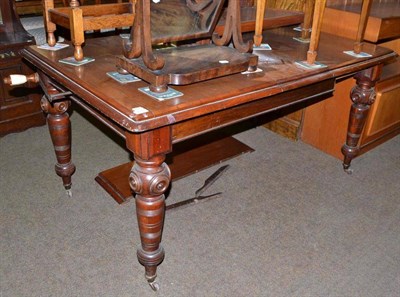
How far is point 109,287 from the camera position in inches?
68.6

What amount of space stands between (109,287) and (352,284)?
103 centimetres

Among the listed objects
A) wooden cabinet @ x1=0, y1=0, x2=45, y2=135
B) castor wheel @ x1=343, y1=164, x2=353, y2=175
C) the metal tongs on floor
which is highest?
wooden cabinet @ x1=0, y1=0, x2=45, y2=135

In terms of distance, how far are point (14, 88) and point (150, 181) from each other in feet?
6.24

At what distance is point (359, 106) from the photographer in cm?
239

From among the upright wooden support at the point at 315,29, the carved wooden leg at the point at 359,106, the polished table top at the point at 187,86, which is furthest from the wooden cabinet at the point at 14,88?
the carved wooden leg at the point at 359,106

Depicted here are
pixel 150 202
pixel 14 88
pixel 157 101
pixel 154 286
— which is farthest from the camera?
pixel 14 88

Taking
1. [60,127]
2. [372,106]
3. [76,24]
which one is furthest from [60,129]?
[372,106]

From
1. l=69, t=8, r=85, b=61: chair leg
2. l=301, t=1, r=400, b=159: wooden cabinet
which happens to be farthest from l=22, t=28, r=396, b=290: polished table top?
l=301, t=1, r=400, b=159: wooden cabinet

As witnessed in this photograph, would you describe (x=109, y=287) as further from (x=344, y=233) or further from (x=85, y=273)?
(x=344, y=233)

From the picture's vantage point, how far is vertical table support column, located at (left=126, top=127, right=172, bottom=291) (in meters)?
1.37

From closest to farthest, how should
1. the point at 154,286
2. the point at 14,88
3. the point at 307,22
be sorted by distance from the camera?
the point at 154,286 → the point at 307,22 → the point at 14,88

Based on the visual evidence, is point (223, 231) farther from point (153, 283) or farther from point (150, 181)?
point (150, 181)

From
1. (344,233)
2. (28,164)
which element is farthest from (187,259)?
(28,164)

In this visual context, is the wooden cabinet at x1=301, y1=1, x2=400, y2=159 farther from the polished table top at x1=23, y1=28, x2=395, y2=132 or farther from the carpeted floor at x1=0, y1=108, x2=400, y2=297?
the polished table top at x1=23, y1=28, x2=395, y2=132
